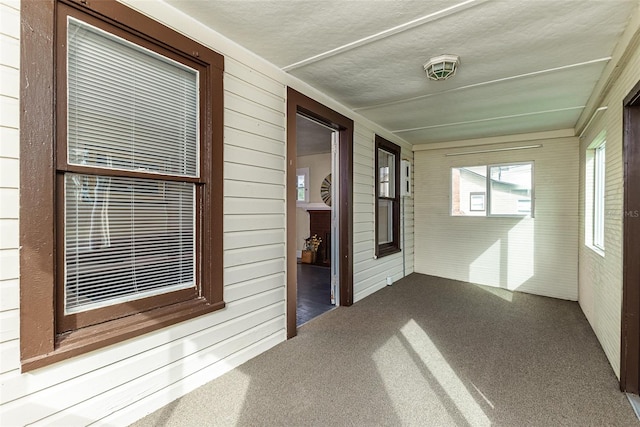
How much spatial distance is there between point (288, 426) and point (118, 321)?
1.10m

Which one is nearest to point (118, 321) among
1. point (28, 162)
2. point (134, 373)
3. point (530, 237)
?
point (134, 373)

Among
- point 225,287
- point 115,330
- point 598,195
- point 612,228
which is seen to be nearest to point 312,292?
point 225,287

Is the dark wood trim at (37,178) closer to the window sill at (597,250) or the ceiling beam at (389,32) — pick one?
the ceiling beam at (389,32)

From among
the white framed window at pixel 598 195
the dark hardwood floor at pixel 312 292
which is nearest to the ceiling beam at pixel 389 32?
the dark hardwood floor at pixel 312 292

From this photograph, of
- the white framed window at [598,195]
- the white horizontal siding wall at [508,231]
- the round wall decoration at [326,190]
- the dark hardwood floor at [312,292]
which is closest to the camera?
the white framed window at [598,195]

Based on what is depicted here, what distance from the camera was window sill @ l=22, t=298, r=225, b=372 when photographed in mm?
1383

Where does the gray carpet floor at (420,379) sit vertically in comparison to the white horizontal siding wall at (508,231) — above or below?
below

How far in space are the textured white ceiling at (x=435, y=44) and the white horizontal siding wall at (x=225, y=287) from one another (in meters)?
0.30

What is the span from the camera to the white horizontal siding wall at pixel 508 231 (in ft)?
14.3

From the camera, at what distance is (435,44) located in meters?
2.19

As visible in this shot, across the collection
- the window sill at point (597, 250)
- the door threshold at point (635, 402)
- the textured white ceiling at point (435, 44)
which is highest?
the textured white ceiling at point (435, 44)

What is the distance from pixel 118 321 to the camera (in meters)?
1.65

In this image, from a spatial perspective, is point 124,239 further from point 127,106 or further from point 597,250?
point 597,250

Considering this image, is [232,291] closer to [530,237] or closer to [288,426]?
[288,426]
